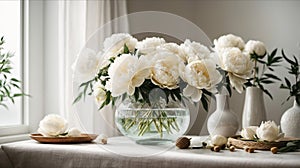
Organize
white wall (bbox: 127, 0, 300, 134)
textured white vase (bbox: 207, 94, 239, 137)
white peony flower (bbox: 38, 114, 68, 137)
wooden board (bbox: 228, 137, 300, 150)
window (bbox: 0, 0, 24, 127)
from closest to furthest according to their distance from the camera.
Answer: wooden board (bbox: 228, 137, 300, 150) < white peony flower (bbox: 38, 114, 68, 137) < textured white vase (bbox: 207, 94, 239, 137) < window (bbox: 0, 0, 24, 127) < white wall (bbox: 127, 0, 300, 134)

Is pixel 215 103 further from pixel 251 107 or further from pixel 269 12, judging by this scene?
pixel 269 12

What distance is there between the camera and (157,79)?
146 cm

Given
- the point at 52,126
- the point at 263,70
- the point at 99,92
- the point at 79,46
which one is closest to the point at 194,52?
the point at 99,92

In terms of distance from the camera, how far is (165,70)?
144 centimetres

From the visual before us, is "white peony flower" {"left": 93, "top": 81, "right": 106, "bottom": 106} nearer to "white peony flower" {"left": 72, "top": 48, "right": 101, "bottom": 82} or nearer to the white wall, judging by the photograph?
→ "white peony flower" {"left": 72, "top": 48, "right": 101, "bottom": 82}

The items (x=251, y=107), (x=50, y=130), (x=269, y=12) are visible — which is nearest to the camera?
(x=50, y=130)

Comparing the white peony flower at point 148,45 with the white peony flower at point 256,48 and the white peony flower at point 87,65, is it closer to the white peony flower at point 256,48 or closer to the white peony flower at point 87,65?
the white peony flower at point 87,65

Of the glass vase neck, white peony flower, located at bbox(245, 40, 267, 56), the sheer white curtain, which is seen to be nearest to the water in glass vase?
the glass vase neck

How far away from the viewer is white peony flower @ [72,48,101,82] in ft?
5.19

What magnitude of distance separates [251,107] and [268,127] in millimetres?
474

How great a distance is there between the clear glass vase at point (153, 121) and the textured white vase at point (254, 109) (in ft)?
1.73

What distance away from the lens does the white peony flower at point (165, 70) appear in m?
1.44

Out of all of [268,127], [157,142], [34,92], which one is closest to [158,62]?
[157,142]

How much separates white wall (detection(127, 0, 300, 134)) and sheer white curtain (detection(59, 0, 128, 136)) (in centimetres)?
43
